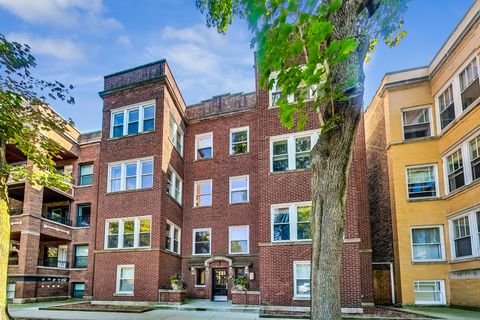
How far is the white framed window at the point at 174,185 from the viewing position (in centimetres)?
1777

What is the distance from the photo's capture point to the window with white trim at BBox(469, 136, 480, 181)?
44.8 feet

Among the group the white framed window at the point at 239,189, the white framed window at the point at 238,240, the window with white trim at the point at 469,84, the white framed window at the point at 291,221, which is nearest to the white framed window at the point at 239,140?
the white framed window at the point at 239,189

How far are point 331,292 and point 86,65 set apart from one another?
33.8ft

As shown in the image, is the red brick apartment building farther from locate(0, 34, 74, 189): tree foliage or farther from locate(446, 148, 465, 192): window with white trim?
locate(0, 34, 74, 189): tree foliage

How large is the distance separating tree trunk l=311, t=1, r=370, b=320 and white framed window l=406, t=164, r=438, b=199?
12.5m

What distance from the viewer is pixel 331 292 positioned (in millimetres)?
5152

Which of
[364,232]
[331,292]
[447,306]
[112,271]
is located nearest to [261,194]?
[364,232]

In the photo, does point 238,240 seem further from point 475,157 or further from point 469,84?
point 469,84

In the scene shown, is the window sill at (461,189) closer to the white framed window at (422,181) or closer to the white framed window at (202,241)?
the white framed window at (422,181)

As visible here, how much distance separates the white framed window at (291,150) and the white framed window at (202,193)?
518 centimetres

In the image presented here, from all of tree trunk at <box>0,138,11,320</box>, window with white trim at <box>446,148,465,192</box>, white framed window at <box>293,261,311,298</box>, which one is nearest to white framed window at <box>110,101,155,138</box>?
tree trunk at <box>0,138,11,320</box>

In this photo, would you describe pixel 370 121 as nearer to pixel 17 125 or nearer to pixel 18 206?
pixel 17 125

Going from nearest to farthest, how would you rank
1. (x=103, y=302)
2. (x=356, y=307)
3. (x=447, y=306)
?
(x=356, y=307) < (x=447, y=306) < (x=103, y=302)

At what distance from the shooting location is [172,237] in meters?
17.7
